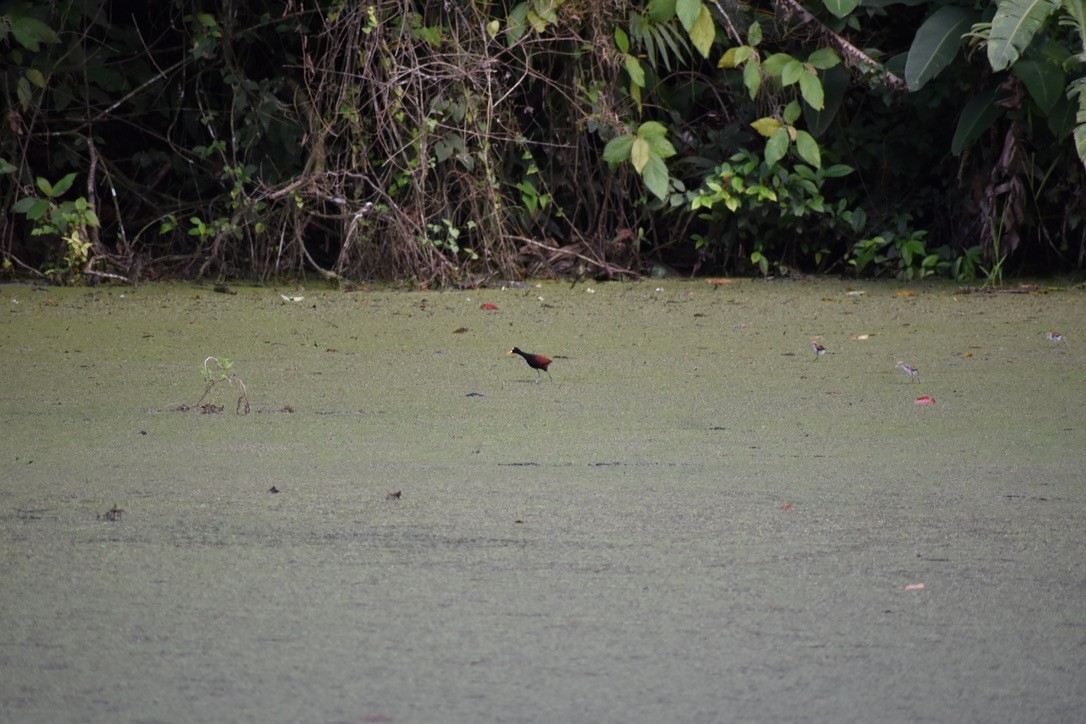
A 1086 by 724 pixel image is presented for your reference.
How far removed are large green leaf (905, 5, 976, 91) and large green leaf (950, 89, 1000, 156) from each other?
0.80ft

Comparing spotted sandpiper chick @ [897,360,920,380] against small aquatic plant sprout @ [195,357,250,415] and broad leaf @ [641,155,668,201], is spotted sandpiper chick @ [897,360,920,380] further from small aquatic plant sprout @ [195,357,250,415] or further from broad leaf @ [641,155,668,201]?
broad leaf @ [641,155,668,201]

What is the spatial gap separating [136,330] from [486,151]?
172 centimetres

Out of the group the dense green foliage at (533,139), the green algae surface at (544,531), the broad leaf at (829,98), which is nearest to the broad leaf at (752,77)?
the dense green foliage at (533,139)

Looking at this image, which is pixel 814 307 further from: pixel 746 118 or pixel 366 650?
pixel 366 650

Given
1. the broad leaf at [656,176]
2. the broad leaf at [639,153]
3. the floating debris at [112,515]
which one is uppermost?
the broad leaf at [639,153]

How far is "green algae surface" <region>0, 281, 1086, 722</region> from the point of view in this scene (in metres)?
1.51

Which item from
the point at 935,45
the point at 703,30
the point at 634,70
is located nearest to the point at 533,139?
the point at 634,70

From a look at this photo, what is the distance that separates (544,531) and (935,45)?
12.0 feet

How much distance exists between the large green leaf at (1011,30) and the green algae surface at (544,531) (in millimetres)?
1222

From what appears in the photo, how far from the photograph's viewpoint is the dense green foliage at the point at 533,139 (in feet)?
17.3

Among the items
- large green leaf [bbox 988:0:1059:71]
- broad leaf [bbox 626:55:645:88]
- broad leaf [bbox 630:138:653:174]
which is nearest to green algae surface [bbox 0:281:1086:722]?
large green leaf [bbox 988:0:1059:71]

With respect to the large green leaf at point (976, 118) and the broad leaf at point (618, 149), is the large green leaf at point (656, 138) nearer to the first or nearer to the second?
the broad leaf at point (618, 149)

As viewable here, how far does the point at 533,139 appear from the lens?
593 cm

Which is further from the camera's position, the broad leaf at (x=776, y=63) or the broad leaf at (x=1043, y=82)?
the broad leaf at (x=776, y=63)
